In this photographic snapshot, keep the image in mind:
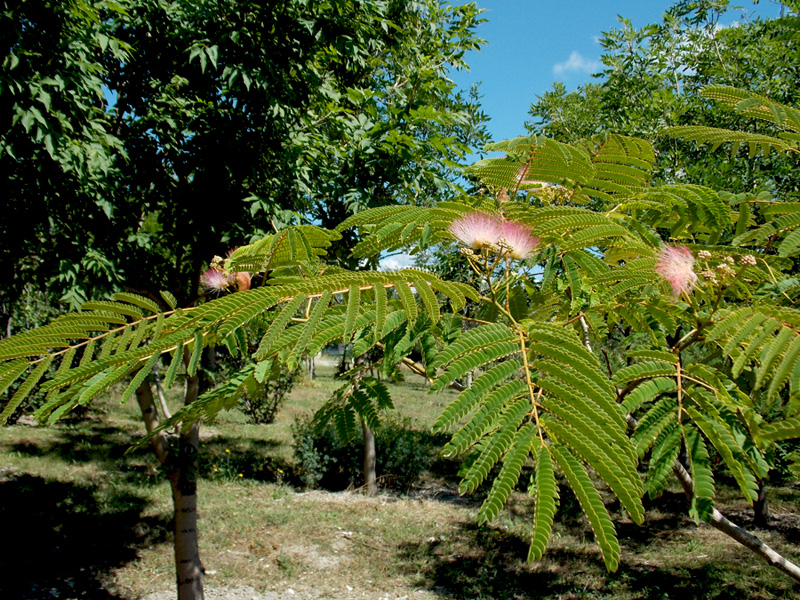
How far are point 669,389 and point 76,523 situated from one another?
24.2 feet

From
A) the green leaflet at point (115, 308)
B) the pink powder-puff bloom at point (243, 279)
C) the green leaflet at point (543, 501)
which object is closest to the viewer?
the green leaflet at point (543, 501)

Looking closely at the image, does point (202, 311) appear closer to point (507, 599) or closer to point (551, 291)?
point (551, 291)

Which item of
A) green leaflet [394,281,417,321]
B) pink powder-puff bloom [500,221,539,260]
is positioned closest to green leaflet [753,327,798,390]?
pink powder-puff bloom [500,221,539,260]

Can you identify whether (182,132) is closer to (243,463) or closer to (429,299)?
(429,299)

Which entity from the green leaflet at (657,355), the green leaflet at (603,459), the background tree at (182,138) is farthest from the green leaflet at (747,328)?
→ the background tree at (182,138)

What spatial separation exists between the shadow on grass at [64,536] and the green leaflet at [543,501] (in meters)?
5.72

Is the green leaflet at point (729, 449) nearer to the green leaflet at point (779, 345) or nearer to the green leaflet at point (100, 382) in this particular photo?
the green leaflet at point (779, 345)

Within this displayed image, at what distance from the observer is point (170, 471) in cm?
397

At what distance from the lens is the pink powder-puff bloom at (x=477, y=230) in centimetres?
124

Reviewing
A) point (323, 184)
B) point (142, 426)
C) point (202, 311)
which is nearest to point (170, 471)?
point (323, 184)

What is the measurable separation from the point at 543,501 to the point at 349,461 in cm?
822

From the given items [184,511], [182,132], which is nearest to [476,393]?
[182,132]

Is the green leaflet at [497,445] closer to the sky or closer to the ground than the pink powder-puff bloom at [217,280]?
closer to the ground

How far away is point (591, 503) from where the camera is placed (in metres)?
0.81
